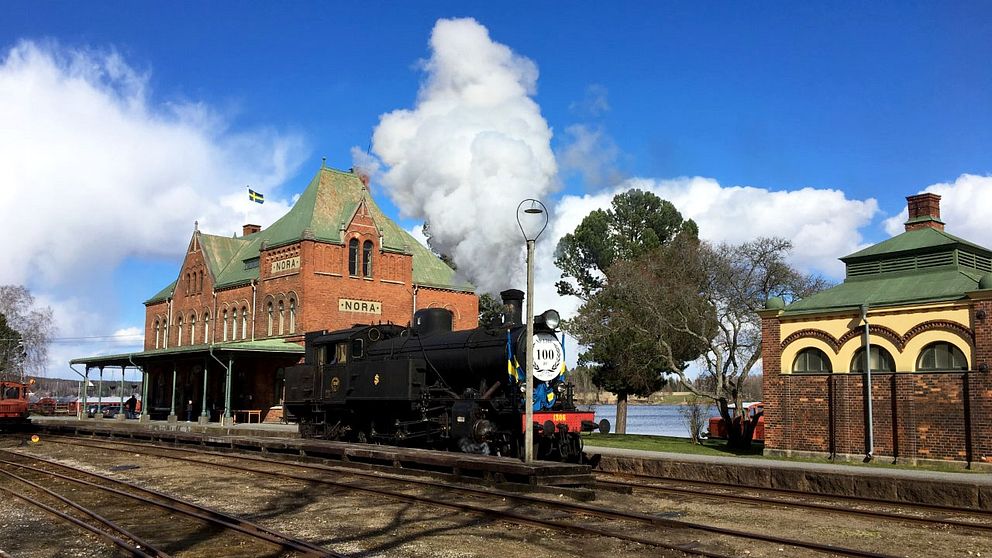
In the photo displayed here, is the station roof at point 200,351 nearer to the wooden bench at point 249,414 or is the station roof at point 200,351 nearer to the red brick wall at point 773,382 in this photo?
the wooden bench at point 249,414

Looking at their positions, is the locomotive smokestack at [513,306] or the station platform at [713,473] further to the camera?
the locomotive smokestack at [513,306]

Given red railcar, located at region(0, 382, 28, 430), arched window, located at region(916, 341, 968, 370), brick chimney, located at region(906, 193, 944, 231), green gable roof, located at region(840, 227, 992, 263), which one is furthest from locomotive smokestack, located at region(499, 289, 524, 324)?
red railcar, located at region(0, 382, 28, 430)

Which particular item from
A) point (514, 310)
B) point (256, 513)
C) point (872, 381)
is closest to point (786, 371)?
point (872, 381)

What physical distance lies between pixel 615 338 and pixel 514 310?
66.5 ft

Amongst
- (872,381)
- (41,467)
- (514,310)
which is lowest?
(41,467)

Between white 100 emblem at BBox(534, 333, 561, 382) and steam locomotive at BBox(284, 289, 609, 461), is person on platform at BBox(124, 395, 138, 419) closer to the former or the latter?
steam locomotive at BBox(284, 289, 609, 461)

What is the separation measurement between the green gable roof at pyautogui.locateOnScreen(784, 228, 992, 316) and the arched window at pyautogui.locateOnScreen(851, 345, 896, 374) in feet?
3.70

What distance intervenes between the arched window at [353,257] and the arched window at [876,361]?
27.4 metres

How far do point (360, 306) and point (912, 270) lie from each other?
27.6m

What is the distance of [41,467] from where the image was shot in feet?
63.2

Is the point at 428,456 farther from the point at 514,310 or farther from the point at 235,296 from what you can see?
the point at 235,296

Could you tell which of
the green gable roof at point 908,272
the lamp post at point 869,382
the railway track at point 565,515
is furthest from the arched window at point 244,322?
the lamp post at point 869,382

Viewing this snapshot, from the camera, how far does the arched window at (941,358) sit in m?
18.9

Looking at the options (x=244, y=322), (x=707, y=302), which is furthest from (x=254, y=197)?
(x=707, y=302)
